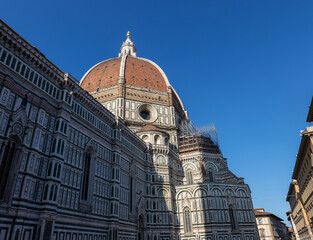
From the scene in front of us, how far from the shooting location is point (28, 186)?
50.1 feet

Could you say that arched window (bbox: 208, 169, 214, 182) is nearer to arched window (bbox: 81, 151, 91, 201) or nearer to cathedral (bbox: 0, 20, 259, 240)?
cathedral (bbox: 0, 20, 259, 240)

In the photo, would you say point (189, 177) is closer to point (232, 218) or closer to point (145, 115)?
point (232, 218)

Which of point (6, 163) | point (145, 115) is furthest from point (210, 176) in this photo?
point (6, 163)

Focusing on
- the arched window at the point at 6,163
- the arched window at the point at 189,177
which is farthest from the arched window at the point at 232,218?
the arched window at the point at 6,163

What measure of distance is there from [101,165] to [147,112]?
21190 millimetres

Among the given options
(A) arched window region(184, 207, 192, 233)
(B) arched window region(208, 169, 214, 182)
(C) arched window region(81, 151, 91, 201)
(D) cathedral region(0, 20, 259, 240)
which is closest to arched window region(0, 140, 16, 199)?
(D) cathedral region(0, 20, 259, 240)

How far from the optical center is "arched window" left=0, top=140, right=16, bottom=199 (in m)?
14.3

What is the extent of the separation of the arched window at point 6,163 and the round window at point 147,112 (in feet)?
88.8

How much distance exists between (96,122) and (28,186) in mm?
9741

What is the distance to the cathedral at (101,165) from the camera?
50.4 ft

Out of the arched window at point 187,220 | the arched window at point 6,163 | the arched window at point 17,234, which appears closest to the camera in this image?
the arched window at point 17,234

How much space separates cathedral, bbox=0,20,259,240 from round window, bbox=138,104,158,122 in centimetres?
19

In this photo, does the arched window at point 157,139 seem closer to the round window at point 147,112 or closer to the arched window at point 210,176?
the round window at point 147,112

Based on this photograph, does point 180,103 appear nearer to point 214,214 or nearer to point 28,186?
point 214,214
